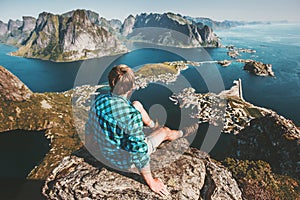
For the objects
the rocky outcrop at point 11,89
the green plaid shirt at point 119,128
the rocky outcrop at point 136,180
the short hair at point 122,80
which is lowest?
the rocky outcrop at point 11,89

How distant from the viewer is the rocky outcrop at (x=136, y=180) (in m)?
8.26

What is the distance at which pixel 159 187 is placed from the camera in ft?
27.1

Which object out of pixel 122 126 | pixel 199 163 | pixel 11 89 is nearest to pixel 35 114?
pixel 11 89

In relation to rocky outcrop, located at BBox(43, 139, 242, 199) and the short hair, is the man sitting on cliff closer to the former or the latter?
the short hair

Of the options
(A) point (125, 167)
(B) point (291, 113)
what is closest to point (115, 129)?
(A) point (125, 167)

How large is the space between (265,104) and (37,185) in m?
122

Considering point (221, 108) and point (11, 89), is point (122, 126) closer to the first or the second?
point (221, 108)

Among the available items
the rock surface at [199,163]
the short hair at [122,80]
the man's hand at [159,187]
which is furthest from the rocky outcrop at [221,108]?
the short hair at [122,80]

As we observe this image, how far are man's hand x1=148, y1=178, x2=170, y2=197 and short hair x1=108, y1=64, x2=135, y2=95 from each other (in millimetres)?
3454

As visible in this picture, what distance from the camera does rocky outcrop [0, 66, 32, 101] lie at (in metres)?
122

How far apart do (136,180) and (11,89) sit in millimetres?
142621

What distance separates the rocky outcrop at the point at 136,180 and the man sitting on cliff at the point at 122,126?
641mm

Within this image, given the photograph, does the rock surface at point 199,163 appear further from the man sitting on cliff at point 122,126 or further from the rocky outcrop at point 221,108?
the rocky outcrop at point 221,108

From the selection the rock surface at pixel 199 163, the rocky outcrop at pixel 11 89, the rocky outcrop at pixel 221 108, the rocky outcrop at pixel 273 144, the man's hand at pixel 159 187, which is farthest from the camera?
the rocky outcrop at pixel 11 89
